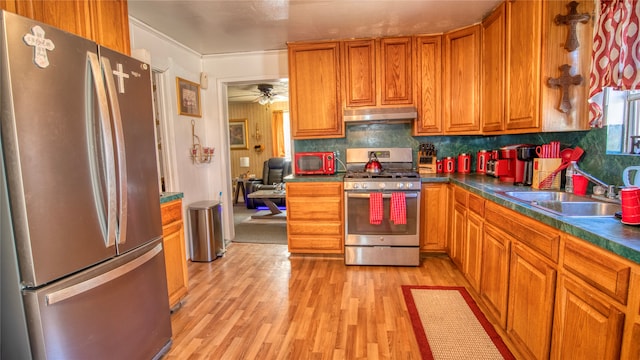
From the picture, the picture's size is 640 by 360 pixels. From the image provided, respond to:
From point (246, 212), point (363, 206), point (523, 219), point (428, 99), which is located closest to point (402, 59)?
point (428, 99)

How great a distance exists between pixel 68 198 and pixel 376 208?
2367 millimetres

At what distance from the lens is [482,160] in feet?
10.7

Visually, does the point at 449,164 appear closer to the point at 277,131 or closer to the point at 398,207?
the point at 398,207

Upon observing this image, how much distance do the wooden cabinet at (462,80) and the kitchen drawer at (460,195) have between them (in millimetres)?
709

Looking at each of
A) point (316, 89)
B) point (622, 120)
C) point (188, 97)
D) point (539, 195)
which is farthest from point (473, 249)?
point (188, 97)

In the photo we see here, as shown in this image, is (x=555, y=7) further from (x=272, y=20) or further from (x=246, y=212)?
(x=246, y=212)

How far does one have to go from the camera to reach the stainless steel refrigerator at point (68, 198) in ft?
3.77

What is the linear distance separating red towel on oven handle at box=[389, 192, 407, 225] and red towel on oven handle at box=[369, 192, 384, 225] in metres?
0.12

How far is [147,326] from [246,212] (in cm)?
421

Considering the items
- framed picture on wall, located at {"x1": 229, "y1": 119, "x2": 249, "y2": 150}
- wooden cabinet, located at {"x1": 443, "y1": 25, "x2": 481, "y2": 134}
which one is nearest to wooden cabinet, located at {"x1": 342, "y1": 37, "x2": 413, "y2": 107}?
wooden cabinet, located at {"x1": 443, "y1": 25, "x2": 481, "y2": 134}

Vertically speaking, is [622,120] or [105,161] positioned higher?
[622,120]

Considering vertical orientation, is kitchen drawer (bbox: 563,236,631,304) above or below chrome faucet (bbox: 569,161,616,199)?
below

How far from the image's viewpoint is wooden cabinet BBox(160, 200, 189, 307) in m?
2.21

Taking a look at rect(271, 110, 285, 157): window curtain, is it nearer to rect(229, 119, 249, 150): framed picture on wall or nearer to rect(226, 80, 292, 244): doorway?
rect(226, 80, 292, 244): doorway
